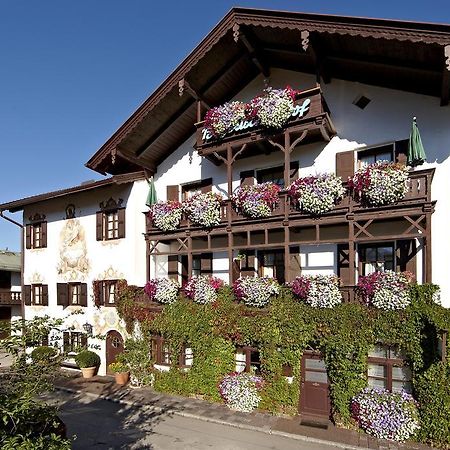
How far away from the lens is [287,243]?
12688 millimetres

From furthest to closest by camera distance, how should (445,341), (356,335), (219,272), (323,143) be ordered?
1. (219,272)
2. (323,143)
3. (356,335)
4. (445,341)

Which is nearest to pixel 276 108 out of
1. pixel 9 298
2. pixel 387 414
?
pixel 387 414

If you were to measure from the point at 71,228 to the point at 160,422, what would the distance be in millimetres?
11746

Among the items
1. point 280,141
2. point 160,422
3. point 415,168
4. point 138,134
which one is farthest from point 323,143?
point 160,422

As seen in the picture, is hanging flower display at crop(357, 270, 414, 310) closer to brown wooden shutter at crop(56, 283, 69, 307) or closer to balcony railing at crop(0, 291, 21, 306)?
brown wooden shutter at crop(56, 283, 69, 307)

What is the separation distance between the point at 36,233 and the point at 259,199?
49.5 ft

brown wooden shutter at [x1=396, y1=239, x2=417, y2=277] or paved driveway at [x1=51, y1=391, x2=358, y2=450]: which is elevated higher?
brown wooden shutter at [x1=396, y1=239, x2=417, y2=277]

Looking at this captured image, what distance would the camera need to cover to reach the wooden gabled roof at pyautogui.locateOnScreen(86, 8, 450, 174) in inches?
434

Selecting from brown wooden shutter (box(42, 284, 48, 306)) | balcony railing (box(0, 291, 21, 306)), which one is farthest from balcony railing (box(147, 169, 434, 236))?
balcony railing (box(0, 291, 21, 306))

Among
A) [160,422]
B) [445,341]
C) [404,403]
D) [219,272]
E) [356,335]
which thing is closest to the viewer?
[445,341]

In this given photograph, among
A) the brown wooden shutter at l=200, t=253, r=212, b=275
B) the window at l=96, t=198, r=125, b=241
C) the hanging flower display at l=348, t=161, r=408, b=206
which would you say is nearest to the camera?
the hanging flower display at l=348, t=161, r=408, b=206

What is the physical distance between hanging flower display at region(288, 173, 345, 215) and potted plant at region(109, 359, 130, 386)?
10.5 meters

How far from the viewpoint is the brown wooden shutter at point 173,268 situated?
1669 centimetres

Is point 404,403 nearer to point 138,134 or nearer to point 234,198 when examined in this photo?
point 234,198
